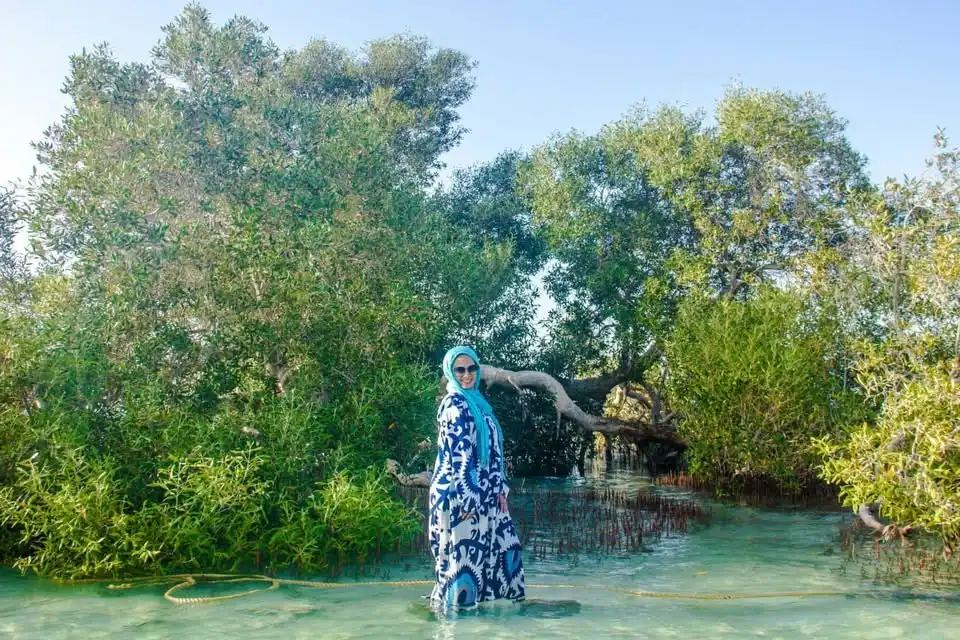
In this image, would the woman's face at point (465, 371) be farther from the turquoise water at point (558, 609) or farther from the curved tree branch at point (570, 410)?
the curved tree branch at point (570, 410)

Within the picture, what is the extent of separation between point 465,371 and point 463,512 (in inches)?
51.7

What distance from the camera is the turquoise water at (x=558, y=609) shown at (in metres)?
8.47

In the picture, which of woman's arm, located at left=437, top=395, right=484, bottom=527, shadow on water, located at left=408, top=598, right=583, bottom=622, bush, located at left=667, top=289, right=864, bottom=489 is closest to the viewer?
woman's arm, located at left=437, top=395, right=484, bottom=527

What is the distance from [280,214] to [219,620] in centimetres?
858

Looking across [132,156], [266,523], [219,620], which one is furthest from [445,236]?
[219,620]

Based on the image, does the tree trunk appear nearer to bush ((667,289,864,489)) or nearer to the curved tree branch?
the curved tree branch

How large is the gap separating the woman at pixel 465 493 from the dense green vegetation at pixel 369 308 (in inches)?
113

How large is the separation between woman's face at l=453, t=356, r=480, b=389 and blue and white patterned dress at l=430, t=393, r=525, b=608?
154 millimetres

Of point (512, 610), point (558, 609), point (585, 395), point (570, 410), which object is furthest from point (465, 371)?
point (585, 395)

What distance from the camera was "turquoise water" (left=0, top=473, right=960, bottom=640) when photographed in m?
8.47

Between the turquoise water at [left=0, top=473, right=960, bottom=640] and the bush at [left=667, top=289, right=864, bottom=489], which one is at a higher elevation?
the bush at [left=667, top=289, right=864, bottom=489]

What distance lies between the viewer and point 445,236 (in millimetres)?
21172

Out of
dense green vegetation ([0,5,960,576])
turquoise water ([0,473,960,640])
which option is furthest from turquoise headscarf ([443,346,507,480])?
dense green vegetation ([0,5,960,576])

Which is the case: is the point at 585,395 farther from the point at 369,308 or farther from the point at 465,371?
the point at 465,371
